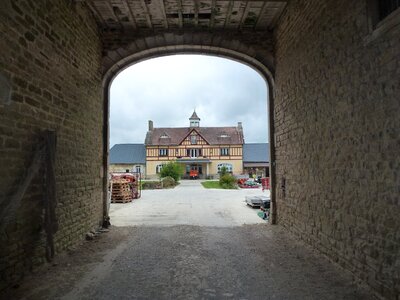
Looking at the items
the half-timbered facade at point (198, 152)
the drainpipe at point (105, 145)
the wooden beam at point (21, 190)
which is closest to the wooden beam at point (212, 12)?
the drainpipe at point (105, 145)

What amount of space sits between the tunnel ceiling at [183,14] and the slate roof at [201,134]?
37480 mm

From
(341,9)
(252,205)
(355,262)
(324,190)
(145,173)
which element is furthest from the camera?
(145,173)

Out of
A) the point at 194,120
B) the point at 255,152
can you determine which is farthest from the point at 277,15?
the point at 194,120

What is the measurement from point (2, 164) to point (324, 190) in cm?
447

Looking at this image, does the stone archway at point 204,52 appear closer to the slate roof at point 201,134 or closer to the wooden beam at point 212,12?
the wooden beam at point 212,12

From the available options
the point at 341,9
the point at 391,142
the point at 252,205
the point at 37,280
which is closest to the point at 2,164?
the point at 37,280

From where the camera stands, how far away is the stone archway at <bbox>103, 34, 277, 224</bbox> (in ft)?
27.3

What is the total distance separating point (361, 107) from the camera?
157 inches

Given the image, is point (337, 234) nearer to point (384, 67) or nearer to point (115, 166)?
point (384, 67)

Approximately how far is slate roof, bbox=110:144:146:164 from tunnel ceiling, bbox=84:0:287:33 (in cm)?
3909

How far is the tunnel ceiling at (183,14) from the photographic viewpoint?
281 inches

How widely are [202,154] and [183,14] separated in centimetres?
3796

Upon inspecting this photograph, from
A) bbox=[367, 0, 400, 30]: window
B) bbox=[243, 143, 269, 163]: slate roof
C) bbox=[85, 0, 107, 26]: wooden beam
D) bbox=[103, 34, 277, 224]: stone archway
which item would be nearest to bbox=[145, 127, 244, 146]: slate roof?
bbox=[243, 143, 269, 163]: slate roof

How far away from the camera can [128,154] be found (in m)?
48.4
